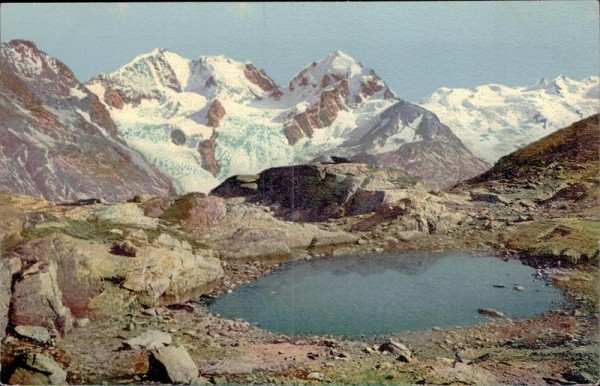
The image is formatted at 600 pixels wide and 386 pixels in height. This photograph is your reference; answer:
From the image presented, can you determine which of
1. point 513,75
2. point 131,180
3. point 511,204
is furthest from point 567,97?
point 131,180

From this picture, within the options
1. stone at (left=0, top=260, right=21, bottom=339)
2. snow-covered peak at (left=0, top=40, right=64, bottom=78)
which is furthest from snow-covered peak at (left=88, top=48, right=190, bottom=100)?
stone at (left=0, top=260, right=21, bottom=339)

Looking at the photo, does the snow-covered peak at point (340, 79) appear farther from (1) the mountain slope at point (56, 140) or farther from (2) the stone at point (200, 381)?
(2) the stone at point (200, 381)

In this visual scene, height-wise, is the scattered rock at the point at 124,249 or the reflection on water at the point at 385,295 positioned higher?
the scattered rock at the point at 124,249

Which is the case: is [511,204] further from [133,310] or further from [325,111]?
[133,310]

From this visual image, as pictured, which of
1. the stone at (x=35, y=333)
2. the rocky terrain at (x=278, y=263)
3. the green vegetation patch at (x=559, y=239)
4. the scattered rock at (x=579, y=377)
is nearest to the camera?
the scattered rock at (x=579, y=377)

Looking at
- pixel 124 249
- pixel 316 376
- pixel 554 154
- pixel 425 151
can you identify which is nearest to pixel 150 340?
pixel 124 249

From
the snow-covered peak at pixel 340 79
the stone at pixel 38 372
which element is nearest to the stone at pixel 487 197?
the snow-covered peak at pixel 340 79

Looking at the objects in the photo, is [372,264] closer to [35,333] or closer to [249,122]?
[249,122]
